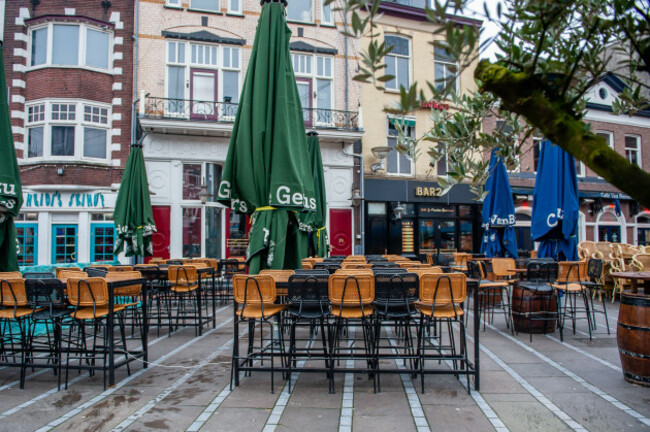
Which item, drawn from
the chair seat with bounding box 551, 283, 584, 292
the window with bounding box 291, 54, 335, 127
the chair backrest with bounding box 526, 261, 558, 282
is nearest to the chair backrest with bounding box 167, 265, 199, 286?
the chair backrest with bounding box 526, 261, 558, 282

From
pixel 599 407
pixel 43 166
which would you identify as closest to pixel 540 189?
pixel 599 407

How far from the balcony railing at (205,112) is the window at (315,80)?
24 cm

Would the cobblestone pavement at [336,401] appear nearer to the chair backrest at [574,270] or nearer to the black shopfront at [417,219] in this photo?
the chair backrest at [574,270]

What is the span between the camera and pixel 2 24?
14859mm

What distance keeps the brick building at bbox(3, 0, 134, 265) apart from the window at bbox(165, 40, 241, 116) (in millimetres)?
1976

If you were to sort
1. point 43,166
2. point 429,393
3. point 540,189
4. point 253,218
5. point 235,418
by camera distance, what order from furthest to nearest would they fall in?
point 43,166
point 540,189
point 253,218
point 429,393
point 235,418

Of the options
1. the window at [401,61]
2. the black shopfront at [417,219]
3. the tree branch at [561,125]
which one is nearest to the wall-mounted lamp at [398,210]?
the black shopfront at [417,219]

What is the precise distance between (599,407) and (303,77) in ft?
50.1

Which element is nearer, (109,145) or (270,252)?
(270,252)

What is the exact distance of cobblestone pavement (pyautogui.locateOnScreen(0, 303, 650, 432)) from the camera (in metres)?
3.57

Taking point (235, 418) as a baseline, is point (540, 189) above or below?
above

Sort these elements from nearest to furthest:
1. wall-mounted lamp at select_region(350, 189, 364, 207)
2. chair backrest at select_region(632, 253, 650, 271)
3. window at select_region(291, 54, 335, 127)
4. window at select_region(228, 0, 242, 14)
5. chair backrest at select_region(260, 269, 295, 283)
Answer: chair backrest at select_region(260, 269, 295, 283)
chair backrest at select_region(632, 253, 650, 271)
wall-mounted lamp at select_region(350, 189, 364, 207)
window at select_region(228, 0, 242, 14)
window at select_region(291, 54, 335, 127)

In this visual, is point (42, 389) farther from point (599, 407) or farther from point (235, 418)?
point (599, 407)

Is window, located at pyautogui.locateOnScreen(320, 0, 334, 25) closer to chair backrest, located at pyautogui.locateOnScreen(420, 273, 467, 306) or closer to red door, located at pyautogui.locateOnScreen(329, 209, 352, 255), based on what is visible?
red door, located at pyautogui.locateOnScreen(329, 209, 352, 255)
